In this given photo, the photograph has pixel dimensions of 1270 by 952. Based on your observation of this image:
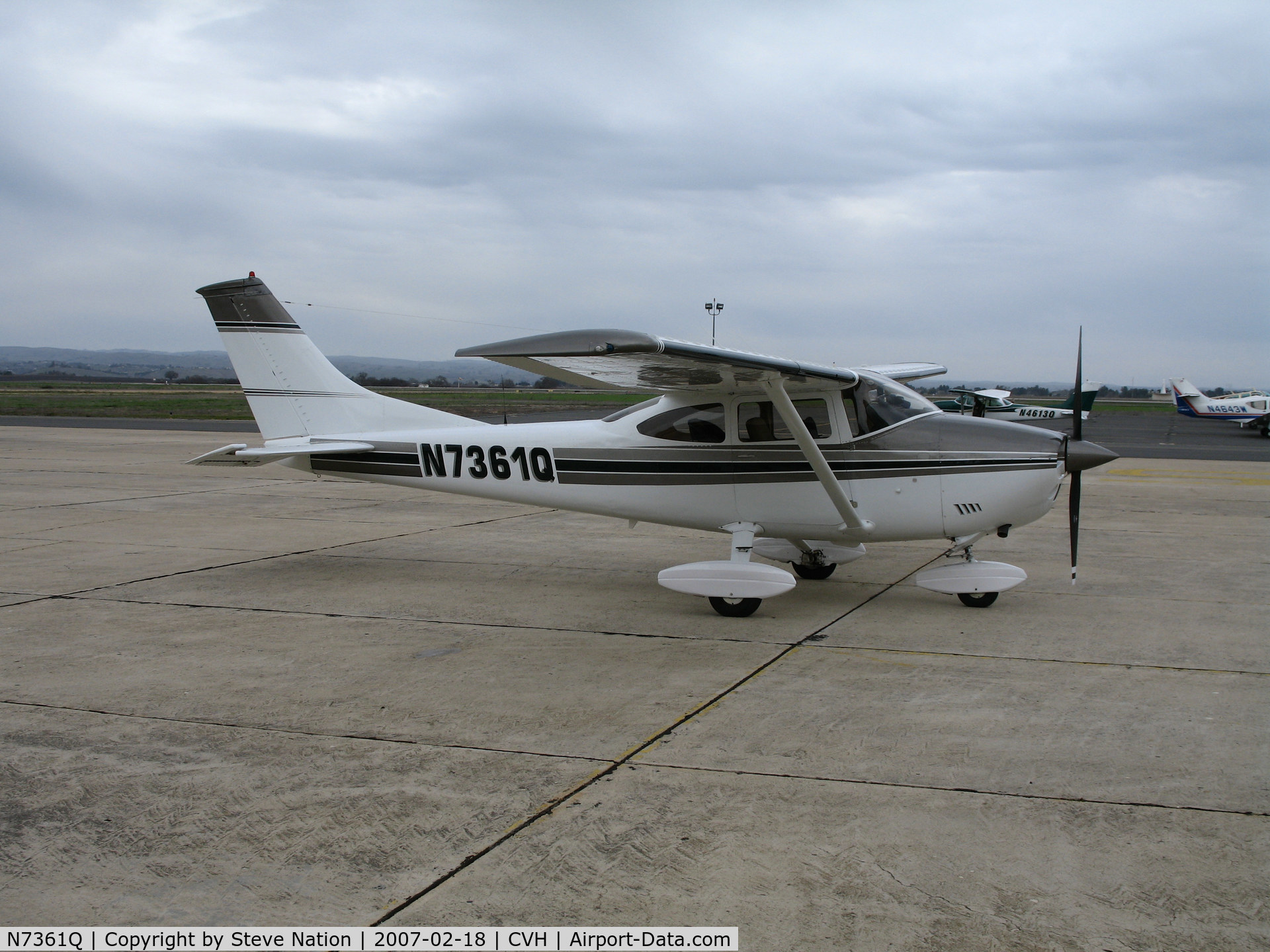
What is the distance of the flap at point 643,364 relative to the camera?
600cm

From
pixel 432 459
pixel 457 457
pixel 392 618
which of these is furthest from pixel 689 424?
pixel 392 618

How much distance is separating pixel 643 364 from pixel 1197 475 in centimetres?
1839

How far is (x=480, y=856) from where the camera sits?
12.0 ft

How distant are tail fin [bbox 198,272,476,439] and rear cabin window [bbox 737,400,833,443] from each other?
10.3ft

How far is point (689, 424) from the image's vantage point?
863 centimetres

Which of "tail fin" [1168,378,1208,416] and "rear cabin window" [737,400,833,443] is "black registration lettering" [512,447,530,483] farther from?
"tail fin" [1168,378,1208,416]

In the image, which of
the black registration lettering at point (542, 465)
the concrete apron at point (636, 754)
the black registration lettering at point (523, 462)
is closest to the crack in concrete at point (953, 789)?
the concrete apron at point (636, 754)

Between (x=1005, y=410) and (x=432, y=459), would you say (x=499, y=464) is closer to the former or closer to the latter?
(x=432, y=459)

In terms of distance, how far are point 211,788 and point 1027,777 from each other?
3777mm

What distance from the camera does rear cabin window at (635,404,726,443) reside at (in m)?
8.52

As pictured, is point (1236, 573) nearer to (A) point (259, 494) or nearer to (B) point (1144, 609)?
(B) point (1144, 609)

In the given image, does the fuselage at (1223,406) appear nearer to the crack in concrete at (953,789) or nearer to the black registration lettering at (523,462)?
the black registration lettering at (523,462)

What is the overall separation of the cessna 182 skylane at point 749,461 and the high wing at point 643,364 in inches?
1.2

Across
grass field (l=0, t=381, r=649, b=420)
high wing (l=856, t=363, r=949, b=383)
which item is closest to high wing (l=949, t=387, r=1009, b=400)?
grass field (l=0, t=381, r=649, b=420)
